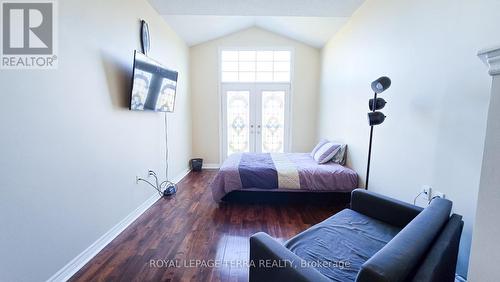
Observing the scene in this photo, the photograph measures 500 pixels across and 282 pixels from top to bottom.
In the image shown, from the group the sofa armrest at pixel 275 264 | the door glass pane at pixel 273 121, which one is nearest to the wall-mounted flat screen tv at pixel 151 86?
the sofa armrest at pixel 275 264

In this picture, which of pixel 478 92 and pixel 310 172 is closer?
pixel 478 92

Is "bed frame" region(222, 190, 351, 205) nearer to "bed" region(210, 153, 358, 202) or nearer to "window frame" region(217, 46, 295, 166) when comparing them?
"bed" region(210, 153, 358, 202)

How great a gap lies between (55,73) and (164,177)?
7.66 ft

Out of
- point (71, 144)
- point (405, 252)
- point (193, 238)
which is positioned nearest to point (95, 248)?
point (193, 238)

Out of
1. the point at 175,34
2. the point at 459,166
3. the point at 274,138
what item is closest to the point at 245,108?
the point at 274,138

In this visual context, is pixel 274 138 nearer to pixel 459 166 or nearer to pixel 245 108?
pixel 245 108

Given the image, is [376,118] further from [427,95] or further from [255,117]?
[255,117]

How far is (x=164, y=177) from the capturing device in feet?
12.2

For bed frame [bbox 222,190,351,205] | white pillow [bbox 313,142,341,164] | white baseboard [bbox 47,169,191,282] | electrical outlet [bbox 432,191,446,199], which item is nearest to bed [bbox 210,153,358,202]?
bed frame [bbox 222,190,351,205]

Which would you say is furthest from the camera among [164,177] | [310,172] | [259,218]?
[164,177]

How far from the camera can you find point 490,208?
705mm

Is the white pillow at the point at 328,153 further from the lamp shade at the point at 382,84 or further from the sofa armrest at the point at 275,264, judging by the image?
the sofa armrest at the point at 275,264

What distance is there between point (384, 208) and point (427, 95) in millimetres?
1015

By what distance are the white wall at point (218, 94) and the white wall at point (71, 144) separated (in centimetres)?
226
